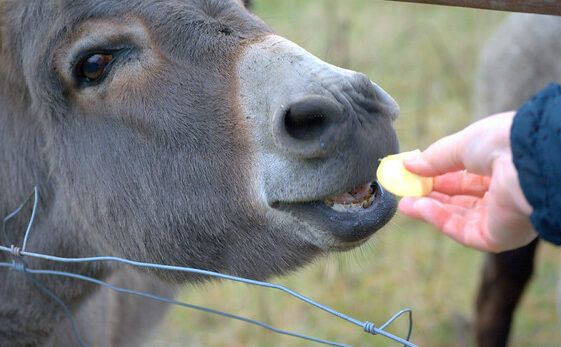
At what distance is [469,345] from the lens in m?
4.07

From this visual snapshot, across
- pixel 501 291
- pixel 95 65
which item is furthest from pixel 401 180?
pixel 501 291

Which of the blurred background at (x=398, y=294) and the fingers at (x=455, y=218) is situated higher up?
the fingers at (x=455, y=218)

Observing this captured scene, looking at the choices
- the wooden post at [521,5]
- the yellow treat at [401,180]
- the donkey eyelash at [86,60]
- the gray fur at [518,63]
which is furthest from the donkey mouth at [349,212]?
the gray fur at [518,63]

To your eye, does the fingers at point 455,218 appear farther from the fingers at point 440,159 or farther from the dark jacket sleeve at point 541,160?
the dark jacket sleeve at point 541,160

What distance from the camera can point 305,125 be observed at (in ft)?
5.47

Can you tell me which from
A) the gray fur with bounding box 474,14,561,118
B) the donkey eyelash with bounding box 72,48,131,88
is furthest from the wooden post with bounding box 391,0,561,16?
the gray fur with bounding box 474,14,561,118

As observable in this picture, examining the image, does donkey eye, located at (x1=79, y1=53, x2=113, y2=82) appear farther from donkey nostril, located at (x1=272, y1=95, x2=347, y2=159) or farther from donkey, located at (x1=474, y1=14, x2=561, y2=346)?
donkey, located at (x1=474, y1=14, x2=561, y2=346)

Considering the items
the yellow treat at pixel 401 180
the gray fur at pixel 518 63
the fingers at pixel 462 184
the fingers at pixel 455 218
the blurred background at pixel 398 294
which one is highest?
the yellow treat at pixel 401 180

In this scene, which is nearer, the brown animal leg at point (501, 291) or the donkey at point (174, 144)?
the donkey at point (174, 144)

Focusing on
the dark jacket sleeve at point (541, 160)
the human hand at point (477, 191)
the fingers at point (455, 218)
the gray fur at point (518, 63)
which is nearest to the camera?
the dark jacket sleeve at point (541, 160)

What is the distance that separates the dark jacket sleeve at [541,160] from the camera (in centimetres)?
113

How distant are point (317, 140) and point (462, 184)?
452mm

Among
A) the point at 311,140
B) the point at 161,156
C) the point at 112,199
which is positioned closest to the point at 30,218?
the point at 112,199

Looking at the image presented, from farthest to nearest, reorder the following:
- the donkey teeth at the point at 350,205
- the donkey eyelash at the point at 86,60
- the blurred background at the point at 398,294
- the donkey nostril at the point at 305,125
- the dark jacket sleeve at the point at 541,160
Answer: the blurred background at the point at 398,294, the donkey eyelash at the point at 86,60, the donkey teeth at the point at 350,205, the donkey nostril at the point at 305,125, the dark jacket sleeve at the point at 541,160
